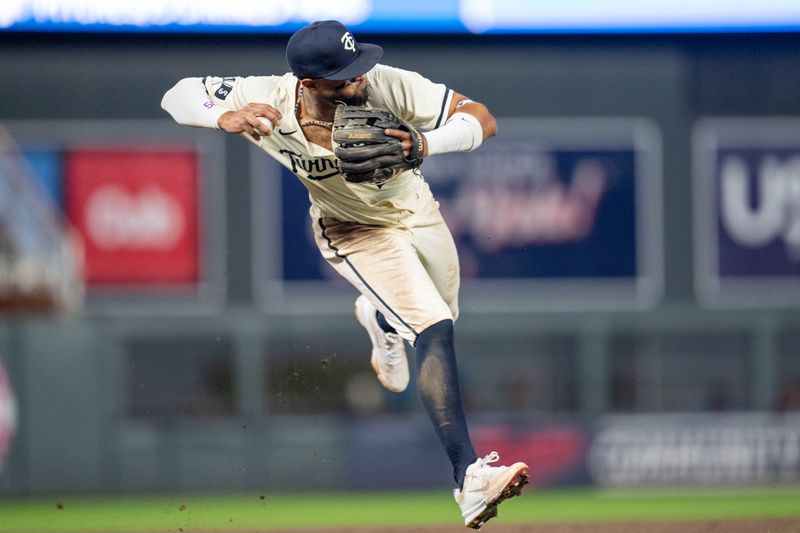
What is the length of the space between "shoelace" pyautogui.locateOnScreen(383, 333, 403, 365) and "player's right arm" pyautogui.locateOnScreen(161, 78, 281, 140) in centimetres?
128

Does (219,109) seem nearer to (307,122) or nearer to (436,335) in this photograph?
(307,122)

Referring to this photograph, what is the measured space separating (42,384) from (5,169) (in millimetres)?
2583

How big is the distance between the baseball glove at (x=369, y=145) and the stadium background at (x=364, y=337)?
7.47m

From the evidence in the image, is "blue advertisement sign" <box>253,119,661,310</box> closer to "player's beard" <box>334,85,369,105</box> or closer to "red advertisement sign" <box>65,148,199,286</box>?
"red advertisement sign" <box>65,148,199,286</box>

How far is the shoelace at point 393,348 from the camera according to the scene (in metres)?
6.20

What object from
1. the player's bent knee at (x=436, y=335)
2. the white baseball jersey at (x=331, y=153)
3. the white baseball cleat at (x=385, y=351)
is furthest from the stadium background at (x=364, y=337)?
the player's bent knee at (x=436, y=335)

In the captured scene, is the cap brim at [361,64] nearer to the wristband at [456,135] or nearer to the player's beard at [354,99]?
the player's beard at [354,99]

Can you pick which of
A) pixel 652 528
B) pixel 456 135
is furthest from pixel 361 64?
pixel 652 528

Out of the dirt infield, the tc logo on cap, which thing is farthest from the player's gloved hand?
the dirt infield

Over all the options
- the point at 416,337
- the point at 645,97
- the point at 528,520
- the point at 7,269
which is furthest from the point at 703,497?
the point at 416,337

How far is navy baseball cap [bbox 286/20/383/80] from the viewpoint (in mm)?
5035

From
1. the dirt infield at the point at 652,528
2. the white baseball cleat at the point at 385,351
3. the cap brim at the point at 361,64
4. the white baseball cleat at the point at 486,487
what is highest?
the cap brim at the point at 361,64

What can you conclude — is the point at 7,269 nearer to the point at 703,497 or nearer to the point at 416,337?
the point at 703,497

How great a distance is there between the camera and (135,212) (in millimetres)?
14039
